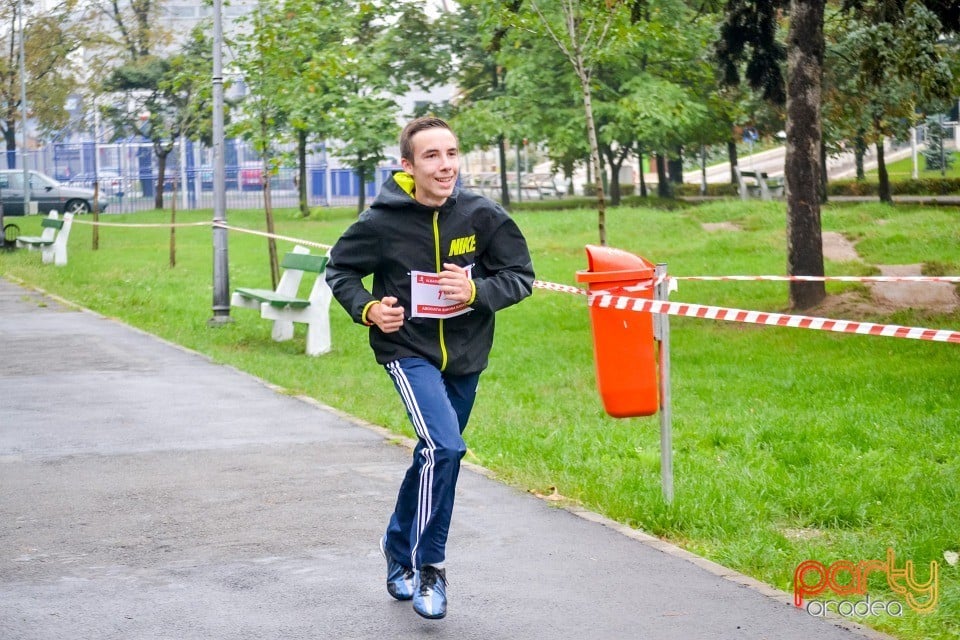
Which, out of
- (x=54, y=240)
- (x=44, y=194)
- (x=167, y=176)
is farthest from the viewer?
(x=167, y=176)

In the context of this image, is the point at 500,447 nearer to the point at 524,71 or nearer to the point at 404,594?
the point at 404,594

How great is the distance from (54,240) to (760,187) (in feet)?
66.9

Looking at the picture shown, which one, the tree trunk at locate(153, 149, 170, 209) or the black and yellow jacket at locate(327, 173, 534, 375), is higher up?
the tree trunk at locate(153, 149, 170, 209)

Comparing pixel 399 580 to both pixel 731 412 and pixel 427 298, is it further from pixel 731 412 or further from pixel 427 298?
pixel 731 412

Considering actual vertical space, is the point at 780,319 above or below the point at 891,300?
above

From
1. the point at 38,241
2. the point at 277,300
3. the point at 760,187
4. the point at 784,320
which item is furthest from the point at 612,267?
the point at 760,187

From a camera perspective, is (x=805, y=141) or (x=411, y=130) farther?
(x=805, y=141)

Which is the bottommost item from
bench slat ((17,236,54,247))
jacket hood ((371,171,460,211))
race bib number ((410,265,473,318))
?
race bib number ((410,265,473,318))

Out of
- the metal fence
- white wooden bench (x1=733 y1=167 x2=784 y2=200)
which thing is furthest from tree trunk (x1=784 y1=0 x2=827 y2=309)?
the metal fence

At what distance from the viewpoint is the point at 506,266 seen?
5.34 metres

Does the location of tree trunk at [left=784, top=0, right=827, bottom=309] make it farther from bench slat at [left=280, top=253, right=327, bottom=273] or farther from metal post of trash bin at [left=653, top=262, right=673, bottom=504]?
metal post of trash bin at [left=653, top=262, right=673, bottom=504]

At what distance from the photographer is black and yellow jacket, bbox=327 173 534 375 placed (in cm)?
519

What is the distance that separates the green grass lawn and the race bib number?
67.7 inches

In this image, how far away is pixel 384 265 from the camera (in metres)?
5.27
